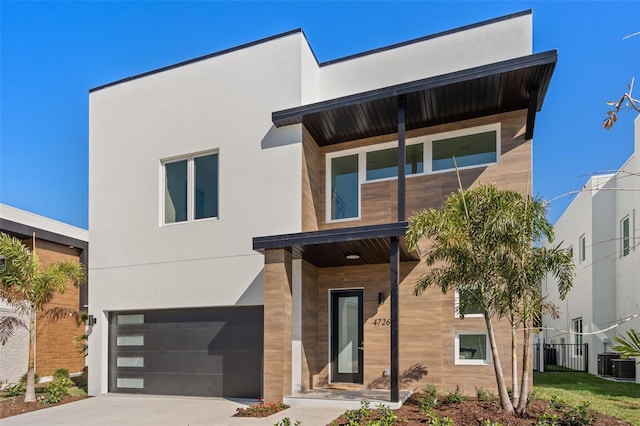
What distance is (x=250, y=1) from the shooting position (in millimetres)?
11680

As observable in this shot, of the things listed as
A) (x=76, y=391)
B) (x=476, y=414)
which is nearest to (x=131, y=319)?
(x=76, y=391)

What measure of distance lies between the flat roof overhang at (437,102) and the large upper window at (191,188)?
2220 millimetres

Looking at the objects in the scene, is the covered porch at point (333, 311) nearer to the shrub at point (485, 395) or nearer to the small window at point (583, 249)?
the shrub at point (485, 395)

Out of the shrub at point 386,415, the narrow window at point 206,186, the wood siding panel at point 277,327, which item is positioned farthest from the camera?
the narrow window at point 206,186

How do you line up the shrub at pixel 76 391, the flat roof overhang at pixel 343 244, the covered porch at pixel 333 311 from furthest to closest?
the shrub at pixel 76 391 < the covered porch at pixel 333 311 < the flat roof overhang at pixel 343 244

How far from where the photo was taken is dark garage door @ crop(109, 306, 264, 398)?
10.8 metres

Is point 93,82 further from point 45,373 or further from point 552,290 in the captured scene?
point 552,290

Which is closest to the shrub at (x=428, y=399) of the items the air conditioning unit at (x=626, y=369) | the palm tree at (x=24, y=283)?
the air conditioning unit at (x=626, y=369)

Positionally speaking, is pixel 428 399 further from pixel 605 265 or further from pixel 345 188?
pixel 605 265

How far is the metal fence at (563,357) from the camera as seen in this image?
1653 cm

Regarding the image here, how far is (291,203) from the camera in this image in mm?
10586

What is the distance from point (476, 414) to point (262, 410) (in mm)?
3569

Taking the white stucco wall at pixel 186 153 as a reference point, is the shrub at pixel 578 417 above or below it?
below

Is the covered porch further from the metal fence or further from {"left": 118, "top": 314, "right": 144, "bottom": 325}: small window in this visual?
the metal fence
